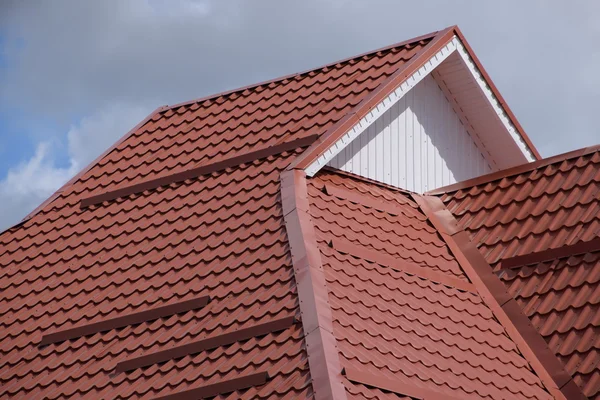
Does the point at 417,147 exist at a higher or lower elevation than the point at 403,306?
higher

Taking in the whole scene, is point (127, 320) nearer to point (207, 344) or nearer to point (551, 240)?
point (207, 344)

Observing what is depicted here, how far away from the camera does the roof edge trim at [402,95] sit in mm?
13109

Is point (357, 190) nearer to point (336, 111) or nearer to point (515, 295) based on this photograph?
point (336, 111)

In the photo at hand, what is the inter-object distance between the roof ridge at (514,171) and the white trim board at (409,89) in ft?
4.69

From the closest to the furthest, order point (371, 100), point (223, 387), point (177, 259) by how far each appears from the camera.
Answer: point (223, 387)
point (177, 259)
point (371, 100)

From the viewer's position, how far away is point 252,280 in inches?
445

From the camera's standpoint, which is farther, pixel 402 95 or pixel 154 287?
pixel 402 95

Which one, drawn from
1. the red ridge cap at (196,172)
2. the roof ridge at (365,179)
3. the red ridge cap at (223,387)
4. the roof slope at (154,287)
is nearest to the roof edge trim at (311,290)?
the roof slope at (154,287)

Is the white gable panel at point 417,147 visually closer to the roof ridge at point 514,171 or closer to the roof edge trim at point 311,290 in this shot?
the roof ridge at point 514,171

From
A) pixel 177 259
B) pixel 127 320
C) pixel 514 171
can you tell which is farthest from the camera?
pixel 514 171

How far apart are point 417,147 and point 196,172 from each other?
10.3 ft

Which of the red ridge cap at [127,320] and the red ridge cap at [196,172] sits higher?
the red ridge cap at [196,172]

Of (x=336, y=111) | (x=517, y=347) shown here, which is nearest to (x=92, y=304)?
(x=336, y=111)

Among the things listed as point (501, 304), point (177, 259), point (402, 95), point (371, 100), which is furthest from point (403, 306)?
point (402, 95)
